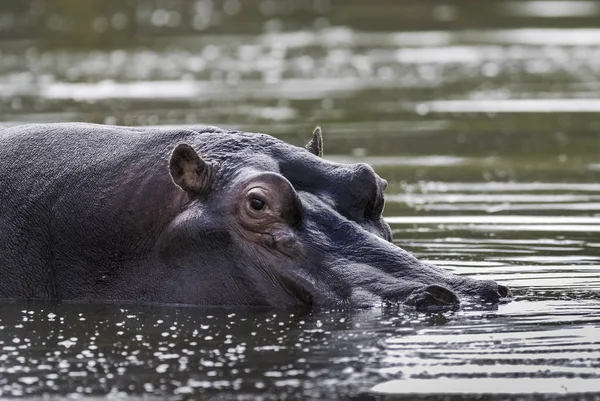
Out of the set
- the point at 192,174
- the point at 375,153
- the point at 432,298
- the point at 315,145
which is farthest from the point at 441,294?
the point at 375,153

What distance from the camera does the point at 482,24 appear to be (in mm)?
30750

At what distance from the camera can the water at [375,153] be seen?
668cm

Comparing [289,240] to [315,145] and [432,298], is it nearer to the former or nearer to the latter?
[432,298]

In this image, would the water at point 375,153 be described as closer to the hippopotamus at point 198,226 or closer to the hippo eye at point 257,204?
the hippopotamus at point 198,226

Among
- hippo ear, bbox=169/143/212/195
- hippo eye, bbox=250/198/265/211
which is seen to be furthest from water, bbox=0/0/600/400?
hippo ear, bbox=169/143/212/195

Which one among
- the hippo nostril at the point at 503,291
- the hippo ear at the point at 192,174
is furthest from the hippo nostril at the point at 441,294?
the hippo ear at the point at 192,174

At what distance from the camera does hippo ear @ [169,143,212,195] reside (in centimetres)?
802

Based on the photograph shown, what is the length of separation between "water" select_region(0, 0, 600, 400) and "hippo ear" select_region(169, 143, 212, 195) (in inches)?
26.6

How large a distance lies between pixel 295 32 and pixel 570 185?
1746 cm

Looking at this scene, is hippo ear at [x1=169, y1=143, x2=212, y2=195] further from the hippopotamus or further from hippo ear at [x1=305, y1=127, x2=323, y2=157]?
hippo ear at [x1=305, y1=127, x2=323, y2=157]

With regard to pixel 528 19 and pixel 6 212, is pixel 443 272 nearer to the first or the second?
pixel 6 212

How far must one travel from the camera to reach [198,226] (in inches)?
312

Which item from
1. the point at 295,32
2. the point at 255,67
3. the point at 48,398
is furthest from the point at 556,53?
the point at 48,398

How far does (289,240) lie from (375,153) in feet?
25.3
